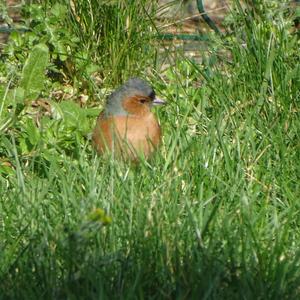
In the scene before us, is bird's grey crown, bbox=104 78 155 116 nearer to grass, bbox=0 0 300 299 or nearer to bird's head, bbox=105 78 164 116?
bird's head, bbox=105 78 164 116

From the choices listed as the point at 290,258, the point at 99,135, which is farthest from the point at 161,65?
the point at 290,258

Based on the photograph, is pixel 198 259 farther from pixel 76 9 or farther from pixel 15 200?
pixel 76 9

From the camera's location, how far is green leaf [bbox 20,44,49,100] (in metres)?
5.69

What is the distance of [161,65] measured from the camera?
6398mm

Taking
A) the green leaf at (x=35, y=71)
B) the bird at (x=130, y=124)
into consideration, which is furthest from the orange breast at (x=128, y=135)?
the green leaf at (x=35, y=71)

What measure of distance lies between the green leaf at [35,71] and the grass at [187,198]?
19cm

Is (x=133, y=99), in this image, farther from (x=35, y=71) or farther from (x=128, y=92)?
(x=35, y=71)

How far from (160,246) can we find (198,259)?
162 mm

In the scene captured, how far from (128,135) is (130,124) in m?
0.14

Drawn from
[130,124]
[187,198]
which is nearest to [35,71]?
[130,124]

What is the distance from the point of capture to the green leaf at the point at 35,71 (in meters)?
5.69

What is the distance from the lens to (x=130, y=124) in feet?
18.0

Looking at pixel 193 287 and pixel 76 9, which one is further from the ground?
pixel 76 9

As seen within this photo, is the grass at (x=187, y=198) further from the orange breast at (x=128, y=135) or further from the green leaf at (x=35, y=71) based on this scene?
the green leaf at (x=35, y=71)
